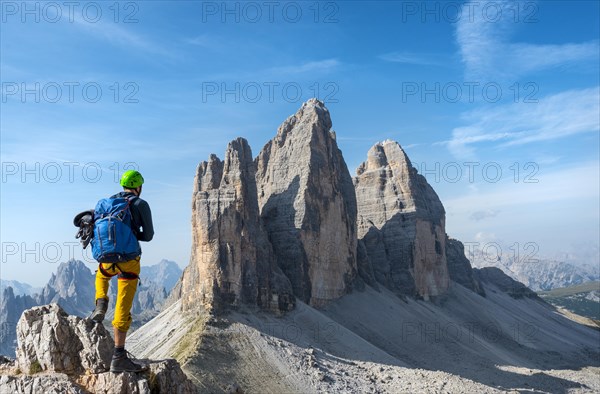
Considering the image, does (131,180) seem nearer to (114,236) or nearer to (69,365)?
(114,236)

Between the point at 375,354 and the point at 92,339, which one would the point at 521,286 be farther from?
the point at 92,339

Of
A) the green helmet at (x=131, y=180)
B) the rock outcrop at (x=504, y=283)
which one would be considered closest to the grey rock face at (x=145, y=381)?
the green helmet at (x=131, y=180)

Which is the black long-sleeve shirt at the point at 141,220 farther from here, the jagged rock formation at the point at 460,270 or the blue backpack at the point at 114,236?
the jagged rock formation at the point at 460,270

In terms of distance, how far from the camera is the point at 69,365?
1185 centimetres

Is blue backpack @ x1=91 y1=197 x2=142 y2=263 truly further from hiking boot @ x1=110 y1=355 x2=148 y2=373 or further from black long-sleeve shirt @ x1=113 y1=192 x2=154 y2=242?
hiking boot @ x1=110 y1=355 x2=148 y2=373

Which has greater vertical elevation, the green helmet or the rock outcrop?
the green helmet

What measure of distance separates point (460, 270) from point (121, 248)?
118m

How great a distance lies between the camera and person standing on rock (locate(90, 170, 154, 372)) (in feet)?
35.0

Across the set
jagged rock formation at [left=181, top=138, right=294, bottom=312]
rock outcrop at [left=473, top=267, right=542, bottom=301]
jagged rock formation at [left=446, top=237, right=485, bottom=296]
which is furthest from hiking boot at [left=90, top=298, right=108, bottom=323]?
rock outcrop at [left=473, top=267, right=542, bottom=301]

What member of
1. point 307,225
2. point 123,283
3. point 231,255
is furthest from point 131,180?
point 307,225

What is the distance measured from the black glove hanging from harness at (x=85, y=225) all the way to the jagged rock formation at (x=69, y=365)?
226 cm

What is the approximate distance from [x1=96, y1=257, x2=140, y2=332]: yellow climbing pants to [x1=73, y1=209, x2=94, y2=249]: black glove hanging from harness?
70 cm

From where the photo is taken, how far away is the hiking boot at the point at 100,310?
11.4 m

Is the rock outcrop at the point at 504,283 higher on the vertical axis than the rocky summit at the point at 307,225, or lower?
lower
